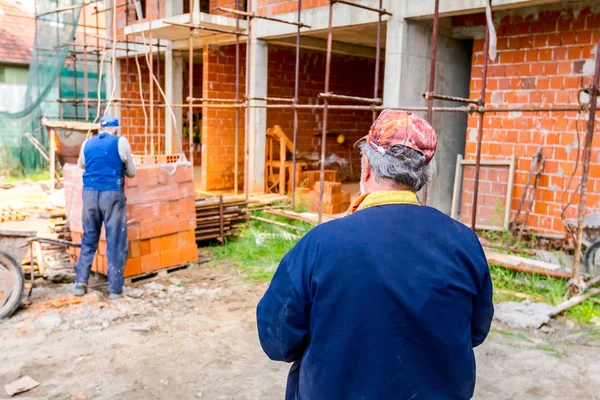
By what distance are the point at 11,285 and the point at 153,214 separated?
1682 mm

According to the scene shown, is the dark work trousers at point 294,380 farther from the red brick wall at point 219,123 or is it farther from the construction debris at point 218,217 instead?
the red brick wall at point 219,123

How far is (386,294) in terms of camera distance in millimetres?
1663

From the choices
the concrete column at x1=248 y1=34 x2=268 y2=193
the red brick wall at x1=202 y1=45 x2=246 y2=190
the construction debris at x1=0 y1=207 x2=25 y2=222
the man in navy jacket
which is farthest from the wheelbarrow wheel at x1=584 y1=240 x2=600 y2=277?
the construction debris at x1=0 y1=207 x2=25 y2=222

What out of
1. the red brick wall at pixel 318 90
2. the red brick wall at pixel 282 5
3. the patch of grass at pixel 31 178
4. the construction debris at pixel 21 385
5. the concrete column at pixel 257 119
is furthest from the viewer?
the patch of grass at pixel 31 178

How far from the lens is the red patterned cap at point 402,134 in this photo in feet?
6.02

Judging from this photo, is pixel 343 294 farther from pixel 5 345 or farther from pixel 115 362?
pixel 5 345

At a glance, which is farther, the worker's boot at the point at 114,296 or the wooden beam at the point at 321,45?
the wooden beam at the point at 321,45

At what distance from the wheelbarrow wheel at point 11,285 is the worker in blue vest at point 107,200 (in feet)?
2.05

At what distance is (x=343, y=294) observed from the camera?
169cm

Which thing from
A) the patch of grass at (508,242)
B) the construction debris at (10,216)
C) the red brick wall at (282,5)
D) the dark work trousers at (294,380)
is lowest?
the construction debris at (10,216)

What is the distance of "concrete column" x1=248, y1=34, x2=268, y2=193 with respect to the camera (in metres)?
9.95

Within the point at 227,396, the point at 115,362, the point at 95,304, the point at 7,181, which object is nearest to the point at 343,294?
the point at 227,396

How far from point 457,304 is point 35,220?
29.2 ft

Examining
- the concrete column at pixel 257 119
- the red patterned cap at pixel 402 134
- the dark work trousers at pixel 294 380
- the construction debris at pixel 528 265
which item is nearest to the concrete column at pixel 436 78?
the construction debris at pixel 528 265
